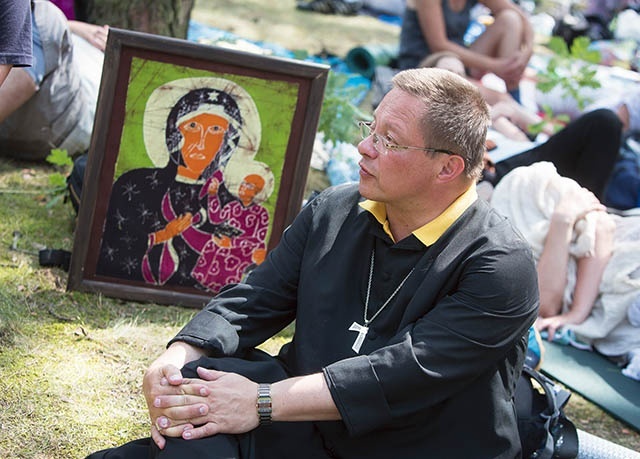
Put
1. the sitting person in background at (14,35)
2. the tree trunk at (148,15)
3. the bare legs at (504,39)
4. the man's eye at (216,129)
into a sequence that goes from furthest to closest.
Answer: the bare legs at (504,39)
the tree trunk at (148,15)
the man's eye at (216,129)
the sitting person in background at (14,35)

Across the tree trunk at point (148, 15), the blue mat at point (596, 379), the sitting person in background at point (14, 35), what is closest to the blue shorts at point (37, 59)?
the tree trunk at point (148, 15)

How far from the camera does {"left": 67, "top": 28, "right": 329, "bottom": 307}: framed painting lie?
3555mm

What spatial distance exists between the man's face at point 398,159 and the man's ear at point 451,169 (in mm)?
23

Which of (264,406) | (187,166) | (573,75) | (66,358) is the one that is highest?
(573,75)

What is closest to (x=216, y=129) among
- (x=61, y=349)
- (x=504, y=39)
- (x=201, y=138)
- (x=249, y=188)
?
(x=201, y=138)

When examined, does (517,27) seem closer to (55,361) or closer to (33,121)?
(33,121)

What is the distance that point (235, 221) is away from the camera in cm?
378

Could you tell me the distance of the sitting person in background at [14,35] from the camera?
2924mm

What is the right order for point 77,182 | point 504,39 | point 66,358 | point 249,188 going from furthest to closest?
point 504,39
point 77,182
point 249,188
point 66,358

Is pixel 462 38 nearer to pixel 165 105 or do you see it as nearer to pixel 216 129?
pixel 216 129

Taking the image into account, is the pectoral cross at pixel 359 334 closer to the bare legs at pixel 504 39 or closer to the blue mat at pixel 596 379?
the blue mat at pixel 596 379

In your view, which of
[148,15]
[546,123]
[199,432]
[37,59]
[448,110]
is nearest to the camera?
[199,432]

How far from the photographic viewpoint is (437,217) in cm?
239

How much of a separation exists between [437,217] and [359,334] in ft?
1.29
